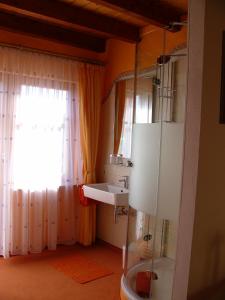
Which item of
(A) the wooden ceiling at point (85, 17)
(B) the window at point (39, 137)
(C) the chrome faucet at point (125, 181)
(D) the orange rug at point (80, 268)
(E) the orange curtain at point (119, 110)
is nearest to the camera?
(A) the wooden ceiling at point (85, 17)

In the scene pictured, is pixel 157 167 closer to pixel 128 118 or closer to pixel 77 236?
pixel 128 118

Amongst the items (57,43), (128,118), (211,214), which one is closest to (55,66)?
(57,43)

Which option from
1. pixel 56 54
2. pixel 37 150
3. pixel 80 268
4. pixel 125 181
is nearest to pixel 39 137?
pixel 37 150

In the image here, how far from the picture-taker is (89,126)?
3.86 metres

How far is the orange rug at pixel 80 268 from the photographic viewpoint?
3.12m

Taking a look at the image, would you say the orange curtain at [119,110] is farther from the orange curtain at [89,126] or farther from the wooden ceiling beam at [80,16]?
the wooden ceiling beam at [80,16]

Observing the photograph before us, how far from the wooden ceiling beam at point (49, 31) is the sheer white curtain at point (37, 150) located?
23cm

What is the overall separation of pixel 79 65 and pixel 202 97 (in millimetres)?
2540

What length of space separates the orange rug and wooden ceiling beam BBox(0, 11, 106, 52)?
2.51 meters

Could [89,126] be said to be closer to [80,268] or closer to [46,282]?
[80,268]

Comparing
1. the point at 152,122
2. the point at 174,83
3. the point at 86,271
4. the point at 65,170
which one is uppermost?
the point at 174,83

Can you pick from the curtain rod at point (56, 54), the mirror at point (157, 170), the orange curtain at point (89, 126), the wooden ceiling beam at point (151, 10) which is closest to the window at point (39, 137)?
the orange curtain at point (89, 126)

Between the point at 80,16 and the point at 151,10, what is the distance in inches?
28.4

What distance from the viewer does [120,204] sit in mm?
3285
